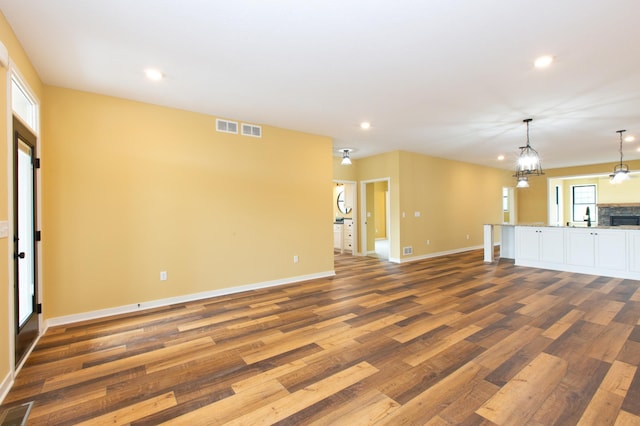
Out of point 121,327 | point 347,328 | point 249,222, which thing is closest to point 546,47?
point 347,328

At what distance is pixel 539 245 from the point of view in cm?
630

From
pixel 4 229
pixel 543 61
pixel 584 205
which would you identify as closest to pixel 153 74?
pixel 4 229

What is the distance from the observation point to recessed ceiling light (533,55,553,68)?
2.84 metres

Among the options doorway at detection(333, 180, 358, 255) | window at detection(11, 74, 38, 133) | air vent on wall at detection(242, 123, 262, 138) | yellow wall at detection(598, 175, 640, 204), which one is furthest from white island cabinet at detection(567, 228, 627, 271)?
window at detection(11, 74, 38, 133)

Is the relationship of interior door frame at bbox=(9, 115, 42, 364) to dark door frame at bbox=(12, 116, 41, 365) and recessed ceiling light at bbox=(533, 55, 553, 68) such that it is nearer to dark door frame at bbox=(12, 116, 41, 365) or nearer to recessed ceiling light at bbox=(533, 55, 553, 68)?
dark door frame at bbox=(12, 116, 41, 365)

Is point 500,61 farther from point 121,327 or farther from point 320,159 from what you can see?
point 121,327

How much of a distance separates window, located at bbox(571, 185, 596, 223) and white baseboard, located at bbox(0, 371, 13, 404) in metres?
16.4

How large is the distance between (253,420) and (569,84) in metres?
4.62

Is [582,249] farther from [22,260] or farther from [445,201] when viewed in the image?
[22,260]

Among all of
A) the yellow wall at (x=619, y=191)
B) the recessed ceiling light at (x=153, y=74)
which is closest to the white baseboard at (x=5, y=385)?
the recessed ceiling light at (x=153, y=74)

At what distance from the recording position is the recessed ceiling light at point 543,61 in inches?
112

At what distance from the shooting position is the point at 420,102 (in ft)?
13.1

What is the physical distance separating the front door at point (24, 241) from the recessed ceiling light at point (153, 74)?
1203 mm

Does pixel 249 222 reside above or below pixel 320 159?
below
